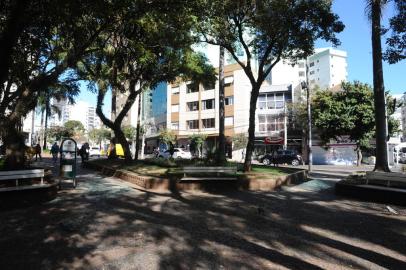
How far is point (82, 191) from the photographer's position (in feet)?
40.4

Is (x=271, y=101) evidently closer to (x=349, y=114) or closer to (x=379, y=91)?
(x=349, y=114)

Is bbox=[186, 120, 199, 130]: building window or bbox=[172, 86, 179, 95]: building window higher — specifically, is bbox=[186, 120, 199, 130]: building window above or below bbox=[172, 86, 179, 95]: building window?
below

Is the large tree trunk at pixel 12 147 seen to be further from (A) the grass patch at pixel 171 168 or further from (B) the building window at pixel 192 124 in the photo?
(B) the building window at pixel 192 124

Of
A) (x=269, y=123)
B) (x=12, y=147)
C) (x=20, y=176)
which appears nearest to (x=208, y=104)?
(x=269, y=123)

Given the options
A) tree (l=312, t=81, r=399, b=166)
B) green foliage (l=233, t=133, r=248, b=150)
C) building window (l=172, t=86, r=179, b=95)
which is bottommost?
green foliage (l=233, t=133, r=248, b=150)

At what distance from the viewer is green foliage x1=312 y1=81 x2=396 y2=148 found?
120ft

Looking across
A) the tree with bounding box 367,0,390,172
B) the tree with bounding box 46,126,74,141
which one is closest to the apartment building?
the tree with bounding box 46,126,74,141

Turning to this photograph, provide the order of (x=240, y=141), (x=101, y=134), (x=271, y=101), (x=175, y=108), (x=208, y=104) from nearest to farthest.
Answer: (x=240, y=141)
(x=271, y=101)
(x=208, y=104)
(x=175, y=108)
(x=101, y=134)

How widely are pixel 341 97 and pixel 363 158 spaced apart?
10.8 meters

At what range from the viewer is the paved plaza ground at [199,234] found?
577cm

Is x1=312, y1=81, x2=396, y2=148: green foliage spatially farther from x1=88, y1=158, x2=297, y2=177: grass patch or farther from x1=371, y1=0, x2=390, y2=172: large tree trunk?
x1=371, y1=0, x2=390, y2=172: large tree trunk

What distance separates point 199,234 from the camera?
7277 mm

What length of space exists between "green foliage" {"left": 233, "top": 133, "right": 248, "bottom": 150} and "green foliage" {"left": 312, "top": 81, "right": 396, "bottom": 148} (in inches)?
504

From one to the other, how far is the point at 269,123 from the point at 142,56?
3539 centimetres
